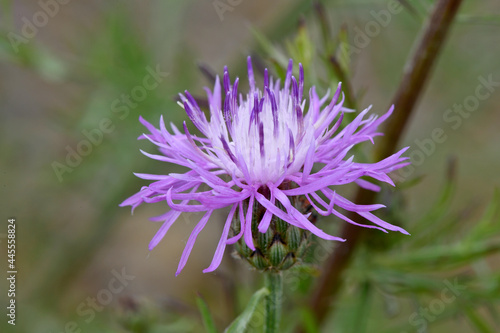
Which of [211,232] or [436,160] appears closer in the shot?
[436,160]

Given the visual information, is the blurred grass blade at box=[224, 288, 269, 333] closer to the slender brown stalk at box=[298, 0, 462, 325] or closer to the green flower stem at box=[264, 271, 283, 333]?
Answer: the green flower stem at box=[264, 271, 283, 333]

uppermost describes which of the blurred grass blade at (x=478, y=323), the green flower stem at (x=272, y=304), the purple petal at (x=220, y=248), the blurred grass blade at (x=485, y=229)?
the purple petal at (x=220, y=248)

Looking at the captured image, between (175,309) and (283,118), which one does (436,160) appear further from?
(283,118)

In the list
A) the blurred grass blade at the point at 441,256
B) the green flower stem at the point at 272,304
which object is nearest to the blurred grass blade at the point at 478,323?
the blurred grass blade at the point at 441,256

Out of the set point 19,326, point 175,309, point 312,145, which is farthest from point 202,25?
point 312,145

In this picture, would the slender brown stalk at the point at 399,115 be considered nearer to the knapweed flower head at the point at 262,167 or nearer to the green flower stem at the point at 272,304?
the knapweed flower head at the point at 262,167

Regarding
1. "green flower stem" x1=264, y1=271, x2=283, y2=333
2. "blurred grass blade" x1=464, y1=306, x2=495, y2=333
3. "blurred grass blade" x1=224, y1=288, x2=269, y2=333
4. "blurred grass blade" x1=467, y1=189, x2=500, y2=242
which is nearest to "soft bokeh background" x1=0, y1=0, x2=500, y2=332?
"blurred grass blade" x1=467, y1=189, x2=500, y2=242

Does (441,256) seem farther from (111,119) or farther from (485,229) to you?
(111,119)
